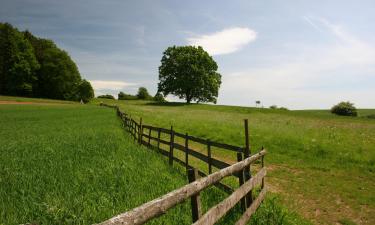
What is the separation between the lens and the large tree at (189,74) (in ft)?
253

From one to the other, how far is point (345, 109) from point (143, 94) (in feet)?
294

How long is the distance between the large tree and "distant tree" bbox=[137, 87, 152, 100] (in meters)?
57.3

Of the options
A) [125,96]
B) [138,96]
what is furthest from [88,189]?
[138,96]

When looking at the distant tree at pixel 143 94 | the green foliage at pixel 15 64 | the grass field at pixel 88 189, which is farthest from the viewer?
the distant tree at pixel 143 94

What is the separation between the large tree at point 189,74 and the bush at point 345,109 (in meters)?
27.7

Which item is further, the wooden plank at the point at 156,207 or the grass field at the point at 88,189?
the grass field at the point at 88,189

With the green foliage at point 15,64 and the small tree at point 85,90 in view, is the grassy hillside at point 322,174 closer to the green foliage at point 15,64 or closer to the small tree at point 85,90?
the green foliage at point 15,64

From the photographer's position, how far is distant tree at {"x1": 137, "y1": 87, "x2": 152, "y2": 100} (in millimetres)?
137625

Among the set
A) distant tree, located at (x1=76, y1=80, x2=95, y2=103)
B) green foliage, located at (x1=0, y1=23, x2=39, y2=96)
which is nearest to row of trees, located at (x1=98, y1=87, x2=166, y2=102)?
distant tree, located at (x1=76, y1=80, x2=95, y2=103)

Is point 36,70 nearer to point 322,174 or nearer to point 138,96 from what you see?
point 138,96

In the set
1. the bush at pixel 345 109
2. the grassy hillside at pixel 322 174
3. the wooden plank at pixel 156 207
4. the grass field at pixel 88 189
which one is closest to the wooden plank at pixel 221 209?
the wooden plank at pixel 156 207

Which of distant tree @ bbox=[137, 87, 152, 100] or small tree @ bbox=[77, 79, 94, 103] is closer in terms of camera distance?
small tree @ bbox=[77, 79, 94, 103]

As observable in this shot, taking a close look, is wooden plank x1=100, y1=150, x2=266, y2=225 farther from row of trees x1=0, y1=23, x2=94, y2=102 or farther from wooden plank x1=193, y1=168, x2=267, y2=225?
row of trees x1=0, y1=23, x2=94, y2=102

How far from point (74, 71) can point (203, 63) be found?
38.5 metres
